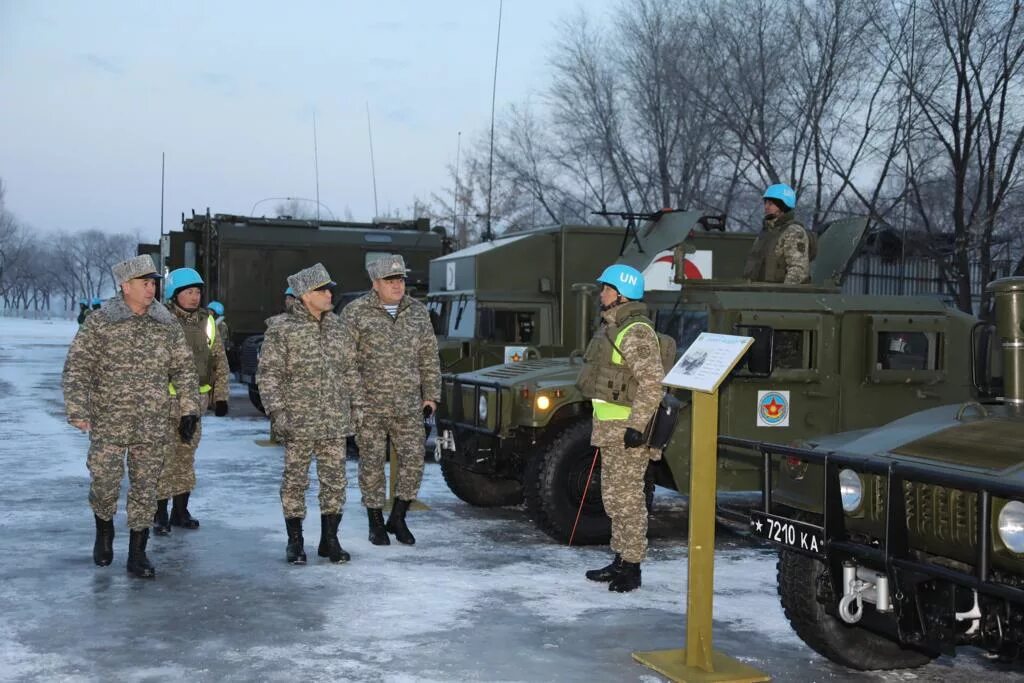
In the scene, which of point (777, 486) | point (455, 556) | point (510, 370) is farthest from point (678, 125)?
point (777, 486)

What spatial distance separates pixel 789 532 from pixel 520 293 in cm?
739

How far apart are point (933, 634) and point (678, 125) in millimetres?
19913

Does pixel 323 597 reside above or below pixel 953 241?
below

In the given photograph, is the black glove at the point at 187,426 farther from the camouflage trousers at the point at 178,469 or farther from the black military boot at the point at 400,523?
the black military boot at the point at 400,523

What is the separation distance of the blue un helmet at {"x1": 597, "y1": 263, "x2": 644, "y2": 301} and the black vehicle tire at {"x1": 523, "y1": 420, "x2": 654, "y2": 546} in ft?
4.69

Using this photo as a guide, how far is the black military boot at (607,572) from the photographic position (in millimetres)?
6754

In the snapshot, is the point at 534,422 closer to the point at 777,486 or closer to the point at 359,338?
the point at 359,338

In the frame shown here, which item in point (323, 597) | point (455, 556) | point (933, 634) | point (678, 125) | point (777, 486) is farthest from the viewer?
point (678, 125)

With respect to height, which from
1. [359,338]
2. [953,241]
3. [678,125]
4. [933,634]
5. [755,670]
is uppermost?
[678,125]

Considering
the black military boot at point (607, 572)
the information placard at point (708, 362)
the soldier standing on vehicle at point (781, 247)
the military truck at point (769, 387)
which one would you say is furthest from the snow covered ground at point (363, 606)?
the soldier standing on vehicle at point (781, 247)

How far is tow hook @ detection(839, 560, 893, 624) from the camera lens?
14.6 feet

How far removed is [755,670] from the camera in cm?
523

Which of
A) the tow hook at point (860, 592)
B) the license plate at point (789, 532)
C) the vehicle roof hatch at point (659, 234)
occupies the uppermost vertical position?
the vehicle roof hatch at point (659, 234)

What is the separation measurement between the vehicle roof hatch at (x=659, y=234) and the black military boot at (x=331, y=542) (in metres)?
3.89
